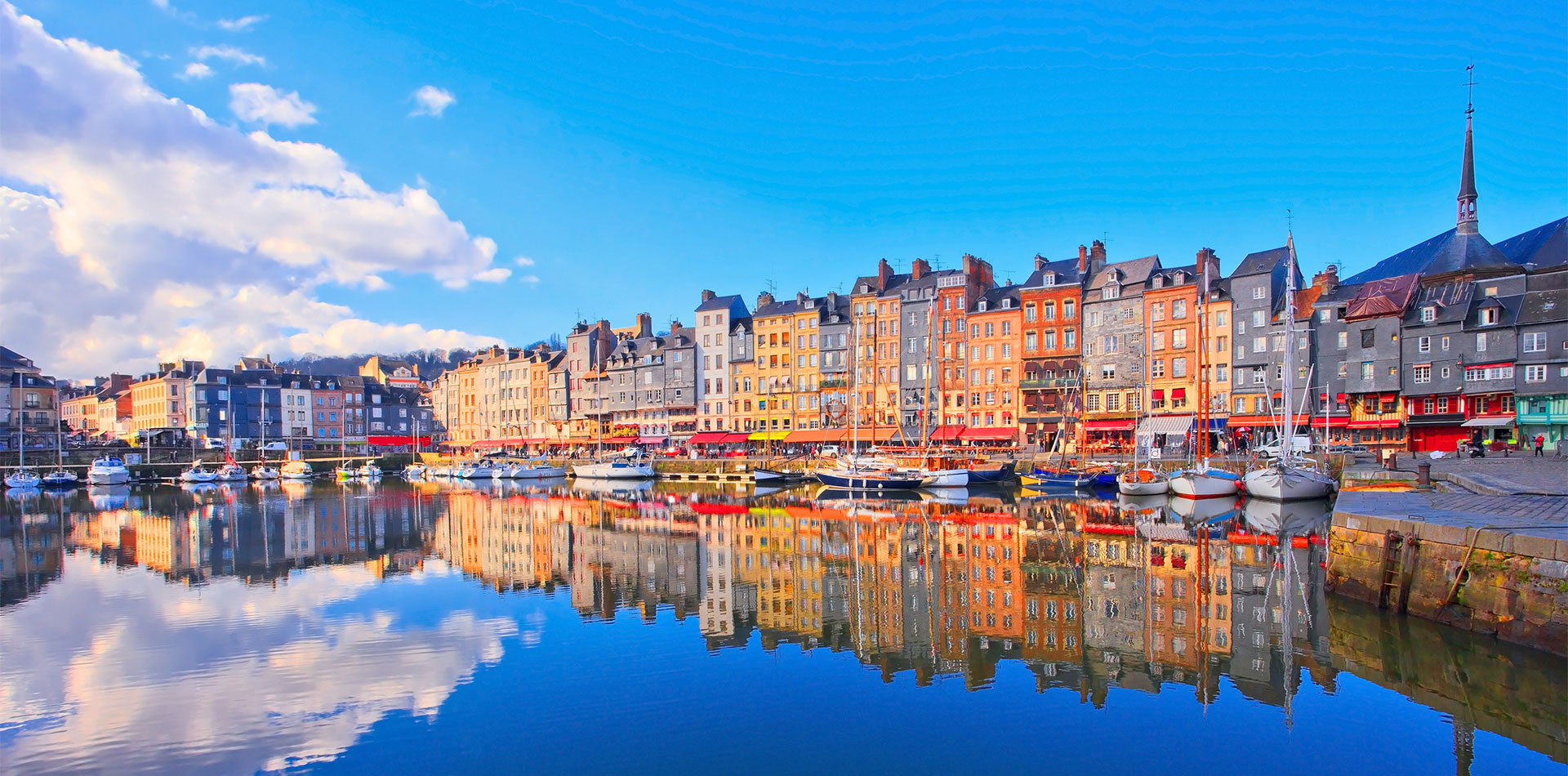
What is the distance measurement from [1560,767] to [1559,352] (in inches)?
1697

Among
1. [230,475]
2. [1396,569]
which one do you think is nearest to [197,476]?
[230,475]

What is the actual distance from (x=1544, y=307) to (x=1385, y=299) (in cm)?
667

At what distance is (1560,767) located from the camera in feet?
27.8

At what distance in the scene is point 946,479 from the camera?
1753 inches

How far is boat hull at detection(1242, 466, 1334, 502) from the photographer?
33.1 meters

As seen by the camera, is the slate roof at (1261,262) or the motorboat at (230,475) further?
the motorboat at (230,475)

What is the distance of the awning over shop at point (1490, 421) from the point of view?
41344 millimetres

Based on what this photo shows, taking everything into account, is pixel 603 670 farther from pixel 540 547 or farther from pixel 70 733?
pixel 540 547

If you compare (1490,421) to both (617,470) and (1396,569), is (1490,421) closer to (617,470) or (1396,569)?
(1396,569)

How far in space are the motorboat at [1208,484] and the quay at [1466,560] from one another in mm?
17012

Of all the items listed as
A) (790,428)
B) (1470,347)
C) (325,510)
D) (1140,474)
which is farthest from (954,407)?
(325,510)

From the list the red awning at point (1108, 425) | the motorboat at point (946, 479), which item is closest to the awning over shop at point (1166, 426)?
the red awning at point (1108, 425)

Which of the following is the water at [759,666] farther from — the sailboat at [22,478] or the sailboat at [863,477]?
the sailboat at [22,478]

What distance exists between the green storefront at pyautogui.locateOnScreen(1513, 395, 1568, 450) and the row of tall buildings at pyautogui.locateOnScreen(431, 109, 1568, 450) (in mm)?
76
